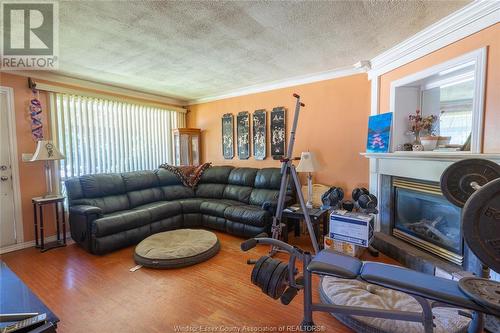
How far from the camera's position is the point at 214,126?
509cm

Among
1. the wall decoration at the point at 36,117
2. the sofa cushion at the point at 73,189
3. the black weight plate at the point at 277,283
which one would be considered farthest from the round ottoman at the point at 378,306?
the wall decoration at the point at 36,117

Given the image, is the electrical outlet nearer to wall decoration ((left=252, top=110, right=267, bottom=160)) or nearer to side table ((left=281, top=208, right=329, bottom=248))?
wall decoration ((left=252, top=110, right=267, bottom=160))

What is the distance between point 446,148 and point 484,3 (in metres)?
1.24

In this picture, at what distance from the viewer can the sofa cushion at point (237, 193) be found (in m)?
4.05

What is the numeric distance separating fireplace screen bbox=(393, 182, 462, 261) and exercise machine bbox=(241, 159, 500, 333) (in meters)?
0.67

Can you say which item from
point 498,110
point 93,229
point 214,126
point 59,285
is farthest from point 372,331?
point 214,126

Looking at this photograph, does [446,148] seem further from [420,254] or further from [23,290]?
[23,290]

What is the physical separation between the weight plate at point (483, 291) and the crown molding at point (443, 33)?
1.94m

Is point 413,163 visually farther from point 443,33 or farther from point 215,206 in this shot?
point 215,206

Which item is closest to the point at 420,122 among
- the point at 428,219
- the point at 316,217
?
the point at 428,219

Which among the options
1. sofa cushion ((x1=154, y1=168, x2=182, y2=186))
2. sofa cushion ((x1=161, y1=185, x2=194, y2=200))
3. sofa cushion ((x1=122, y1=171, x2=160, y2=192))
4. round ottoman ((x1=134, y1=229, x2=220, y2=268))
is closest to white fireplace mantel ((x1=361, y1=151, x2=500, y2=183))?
round ottoman ((x1=134, y1=229, x2=220, y2=268))

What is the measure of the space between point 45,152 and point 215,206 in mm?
2414

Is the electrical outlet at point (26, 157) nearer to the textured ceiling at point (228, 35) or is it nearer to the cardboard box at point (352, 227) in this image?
the textured ceiling at point (228, 35)

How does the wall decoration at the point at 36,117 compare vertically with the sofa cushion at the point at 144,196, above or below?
above
